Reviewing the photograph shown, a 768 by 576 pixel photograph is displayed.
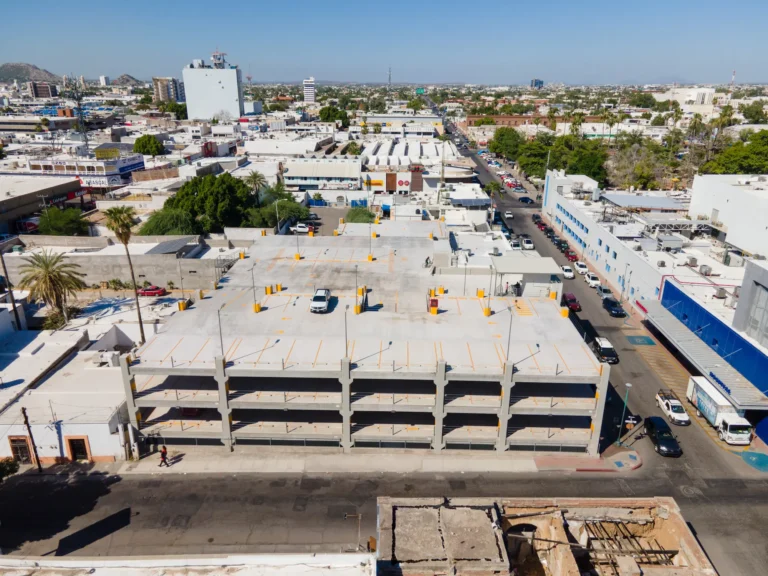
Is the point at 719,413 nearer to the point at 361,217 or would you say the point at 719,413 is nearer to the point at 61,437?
the point at 61,437

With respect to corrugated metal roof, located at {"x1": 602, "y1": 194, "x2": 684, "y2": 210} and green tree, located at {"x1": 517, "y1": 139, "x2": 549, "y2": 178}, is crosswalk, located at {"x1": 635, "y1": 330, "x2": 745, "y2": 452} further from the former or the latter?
green tree, located at {"x1": 517, "y1": 139, "x2": 549, "y2": 178}

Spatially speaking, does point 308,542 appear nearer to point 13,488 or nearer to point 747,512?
point 13,488

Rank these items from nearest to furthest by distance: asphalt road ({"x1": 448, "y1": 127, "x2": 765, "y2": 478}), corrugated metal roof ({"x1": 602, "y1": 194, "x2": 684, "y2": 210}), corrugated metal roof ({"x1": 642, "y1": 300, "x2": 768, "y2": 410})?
1. asphalt road ({"x1": 448, "y1": 127, "x2": 765, "y2": 478})
2. corrugated metal roof ({"x1": 642, "y1": 300, "x2": 768, "y2": 410})
3. corrugated metal roof ({"x1": 602, "y1": 194, "x2": 684, "y2": 210})

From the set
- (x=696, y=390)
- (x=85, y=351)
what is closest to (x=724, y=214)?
(x=696, y=390)

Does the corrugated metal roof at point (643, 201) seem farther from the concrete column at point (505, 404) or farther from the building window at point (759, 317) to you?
the concrete column at point (505, 404)

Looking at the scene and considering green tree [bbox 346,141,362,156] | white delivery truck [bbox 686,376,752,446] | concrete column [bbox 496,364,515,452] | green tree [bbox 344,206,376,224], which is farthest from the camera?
green tree [bbox 346,141,362,156]

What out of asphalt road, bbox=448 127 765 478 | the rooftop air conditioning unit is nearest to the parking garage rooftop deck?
asphalt road, bbox=448 127 765 478
